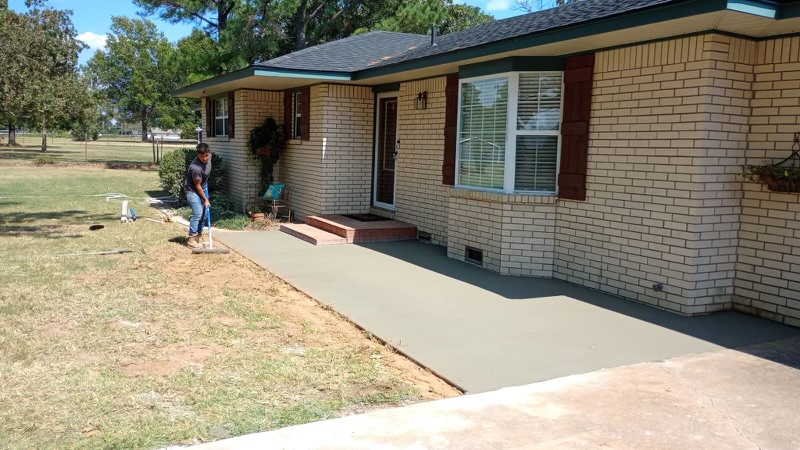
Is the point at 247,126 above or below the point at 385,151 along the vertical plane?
above

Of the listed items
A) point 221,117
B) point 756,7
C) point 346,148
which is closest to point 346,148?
point 346,148

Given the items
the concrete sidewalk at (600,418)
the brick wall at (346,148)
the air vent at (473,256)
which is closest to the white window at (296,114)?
the brick wall at (346,148)

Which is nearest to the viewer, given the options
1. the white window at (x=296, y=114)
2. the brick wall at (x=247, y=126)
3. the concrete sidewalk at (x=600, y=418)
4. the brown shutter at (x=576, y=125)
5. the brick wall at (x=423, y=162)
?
the concrete sidewalk at (x=600, y=418)

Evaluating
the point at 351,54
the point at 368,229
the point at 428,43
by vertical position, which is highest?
the point at 428,43

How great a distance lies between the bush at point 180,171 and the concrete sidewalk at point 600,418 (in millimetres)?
12026

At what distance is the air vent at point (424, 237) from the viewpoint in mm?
11100

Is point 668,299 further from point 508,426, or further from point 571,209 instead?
point 508,426

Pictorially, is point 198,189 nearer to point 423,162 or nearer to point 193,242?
point 193,242

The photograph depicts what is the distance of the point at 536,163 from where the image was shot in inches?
327

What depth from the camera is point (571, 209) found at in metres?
8.02

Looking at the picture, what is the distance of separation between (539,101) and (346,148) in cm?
508

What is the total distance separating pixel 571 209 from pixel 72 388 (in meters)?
5.86

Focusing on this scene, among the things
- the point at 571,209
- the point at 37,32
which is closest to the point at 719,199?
the point at 571,209

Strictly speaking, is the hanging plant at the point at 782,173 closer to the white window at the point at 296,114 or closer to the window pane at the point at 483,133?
the window pane at the point at 483,133
